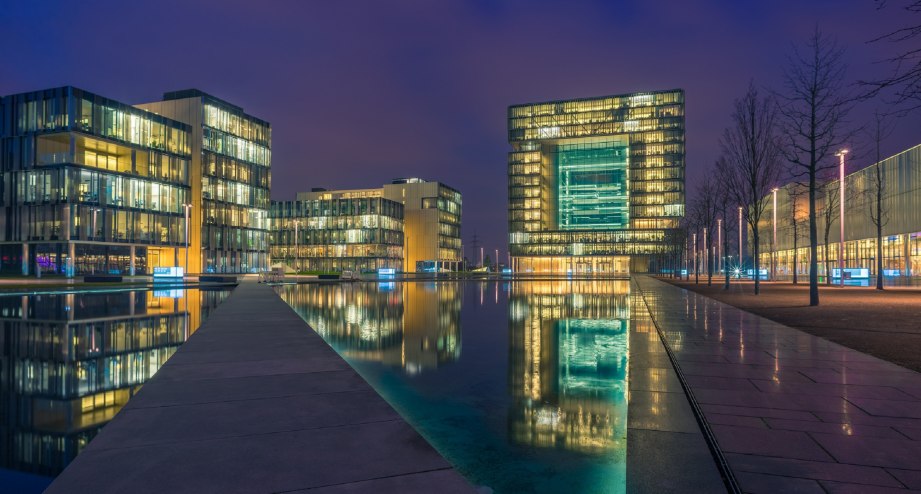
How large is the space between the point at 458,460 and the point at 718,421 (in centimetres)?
282

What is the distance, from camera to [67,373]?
29.3ft

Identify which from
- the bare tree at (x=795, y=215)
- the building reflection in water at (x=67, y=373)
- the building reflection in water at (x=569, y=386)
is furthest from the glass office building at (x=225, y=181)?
the building reflection in water at (x=569, y=386)

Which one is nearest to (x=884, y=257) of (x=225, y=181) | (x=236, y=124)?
(x=225, y=181)

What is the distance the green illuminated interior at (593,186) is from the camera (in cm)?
14238

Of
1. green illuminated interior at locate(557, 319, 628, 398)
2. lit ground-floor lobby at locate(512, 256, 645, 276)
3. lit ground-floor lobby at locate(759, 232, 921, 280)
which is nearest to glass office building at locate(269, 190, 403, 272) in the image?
lit ground-floor lobby at locate(512, 256, 645, 276)

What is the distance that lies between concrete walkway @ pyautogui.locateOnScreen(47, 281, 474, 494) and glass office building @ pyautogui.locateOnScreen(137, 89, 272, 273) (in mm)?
79677

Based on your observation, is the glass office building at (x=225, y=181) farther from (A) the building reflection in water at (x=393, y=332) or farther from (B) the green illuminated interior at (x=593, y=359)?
(B) the green illuminated interior at (x=593, y=359)

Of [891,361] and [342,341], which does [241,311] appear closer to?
[342,341]

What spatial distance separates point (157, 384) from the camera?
7043mm

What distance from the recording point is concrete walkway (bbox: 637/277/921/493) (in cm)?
418

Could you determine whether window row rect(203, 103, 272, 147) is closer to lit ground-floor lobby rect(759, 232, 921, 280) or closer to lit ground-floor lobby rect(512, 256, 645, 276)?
lit ground-floor lobby rect(512, 256, 645, 276)

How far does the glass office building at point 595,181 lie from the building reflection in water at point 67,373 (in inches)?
4972

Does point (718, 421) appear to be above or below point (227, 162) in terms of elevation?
below

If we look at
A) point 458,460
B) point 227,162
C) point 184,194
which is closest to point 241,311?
point 458,460
